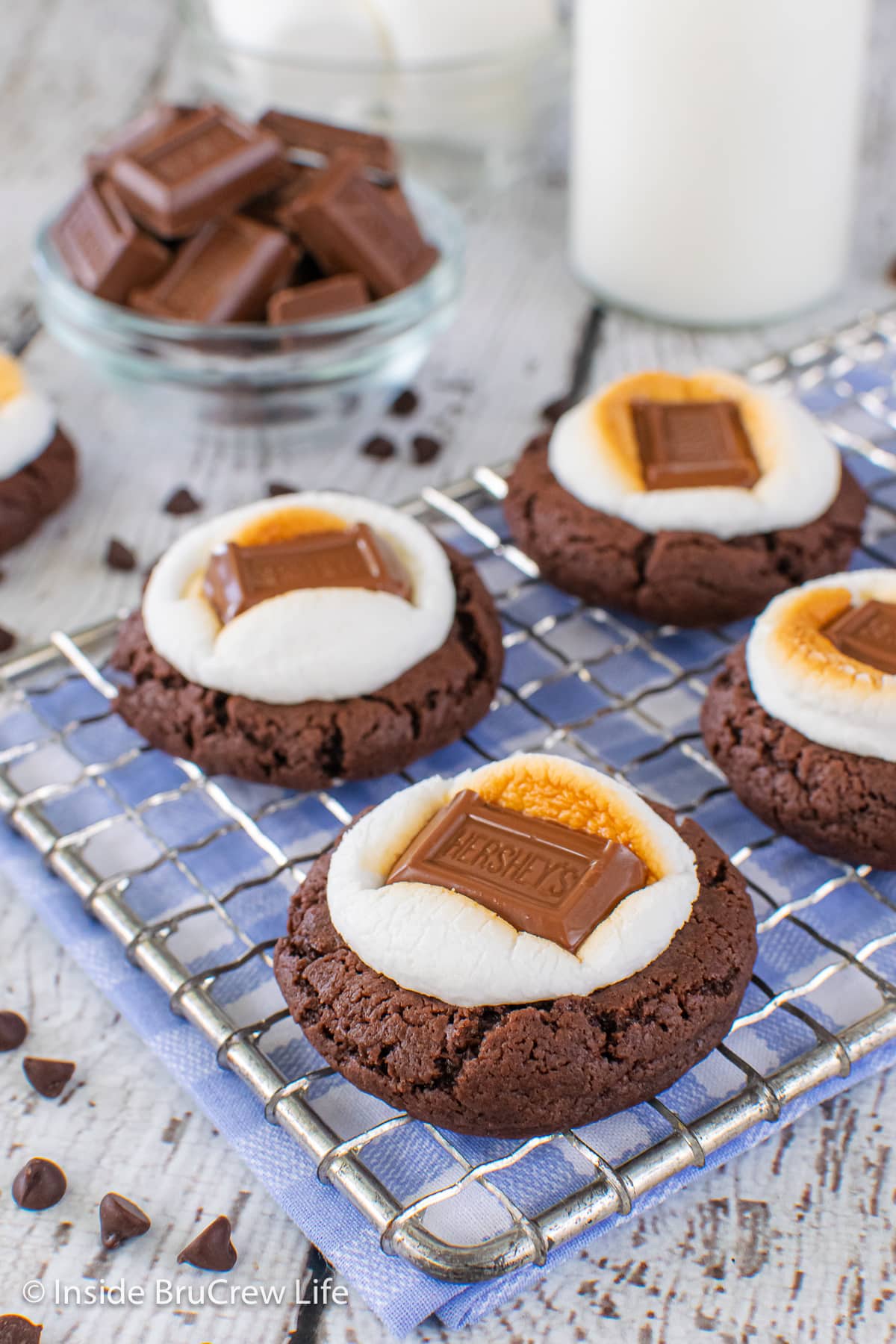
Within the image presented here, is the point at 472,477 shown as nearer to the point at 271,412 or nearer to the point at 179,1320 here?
the point at 271,412

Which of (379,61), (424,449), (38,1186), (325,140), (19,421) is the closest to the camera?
(38,1186)

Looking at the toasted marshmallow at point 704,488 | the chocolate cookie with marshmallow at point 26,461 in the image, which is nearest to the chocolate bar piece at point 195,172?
→ the chocolate cookie with marshmallow at point 26,461

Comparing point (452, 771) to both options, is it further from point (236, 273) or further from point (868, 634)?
point (236, 273)

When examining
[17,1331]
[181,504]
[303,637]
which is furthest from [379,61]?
[17,1331]

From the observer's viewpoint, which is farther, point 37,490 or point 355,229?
point 355,229

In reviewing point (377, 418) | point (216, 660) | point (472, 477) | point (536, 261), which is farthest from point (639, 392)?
point (536, 261)

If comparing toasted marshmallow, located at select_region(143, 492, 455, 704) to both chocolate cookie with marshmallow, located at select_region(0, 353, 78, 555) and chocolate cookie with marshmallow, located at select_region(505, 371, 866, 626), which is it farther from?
chocolate cookie with marshmallow, located at select_region(0, 353, 78, 555)
